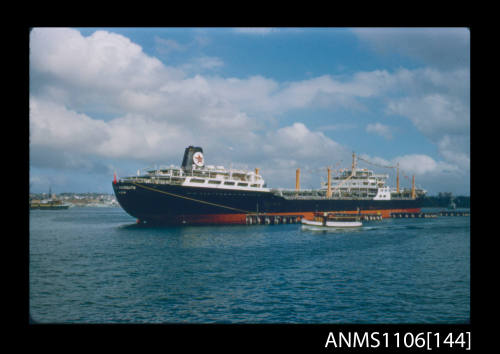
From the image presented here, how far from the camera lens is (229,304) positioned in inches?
470

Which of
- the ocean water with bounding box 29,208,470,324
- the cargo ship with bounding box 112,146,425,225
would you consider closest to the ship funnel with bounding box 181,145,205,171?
the cargo ship with bounding box 112,146,425,225

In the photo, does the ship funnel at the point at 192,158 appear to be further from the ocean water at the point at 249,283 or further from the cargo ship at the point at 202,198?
the ocean water at the point at 249,283

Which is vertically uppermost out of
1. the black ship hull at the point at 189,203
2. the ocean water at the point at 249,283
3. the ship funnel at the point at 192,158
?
the ship funnel at the point at 192,158

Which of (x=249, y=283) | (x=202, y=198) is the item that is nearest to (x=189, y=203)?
(x=202, y=198)

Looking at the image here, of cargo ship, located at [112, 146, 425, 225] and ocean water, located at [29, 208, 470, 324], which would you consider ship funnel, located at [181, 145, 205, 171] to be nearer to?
cargo ship, located at [112, 146, 425, 225]

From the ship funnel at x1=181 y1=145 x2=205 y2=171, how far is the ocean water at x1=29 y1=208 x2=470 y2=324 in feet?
59.1

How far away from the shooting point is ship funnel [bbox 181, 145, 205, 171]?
42.8m

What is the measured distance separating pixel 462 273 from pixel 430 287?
3963mm

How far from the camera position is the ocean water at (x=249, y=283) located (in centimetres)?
1110

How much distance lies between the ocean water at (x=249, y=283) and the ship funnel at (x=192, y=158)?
18.0 meters

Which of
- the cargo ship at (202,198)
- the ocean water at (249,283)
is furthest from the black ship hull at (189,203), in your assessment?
the ocean water at (249,283)

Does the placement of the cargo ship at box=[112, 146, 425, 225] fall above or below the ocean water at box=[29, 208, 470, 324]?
above
